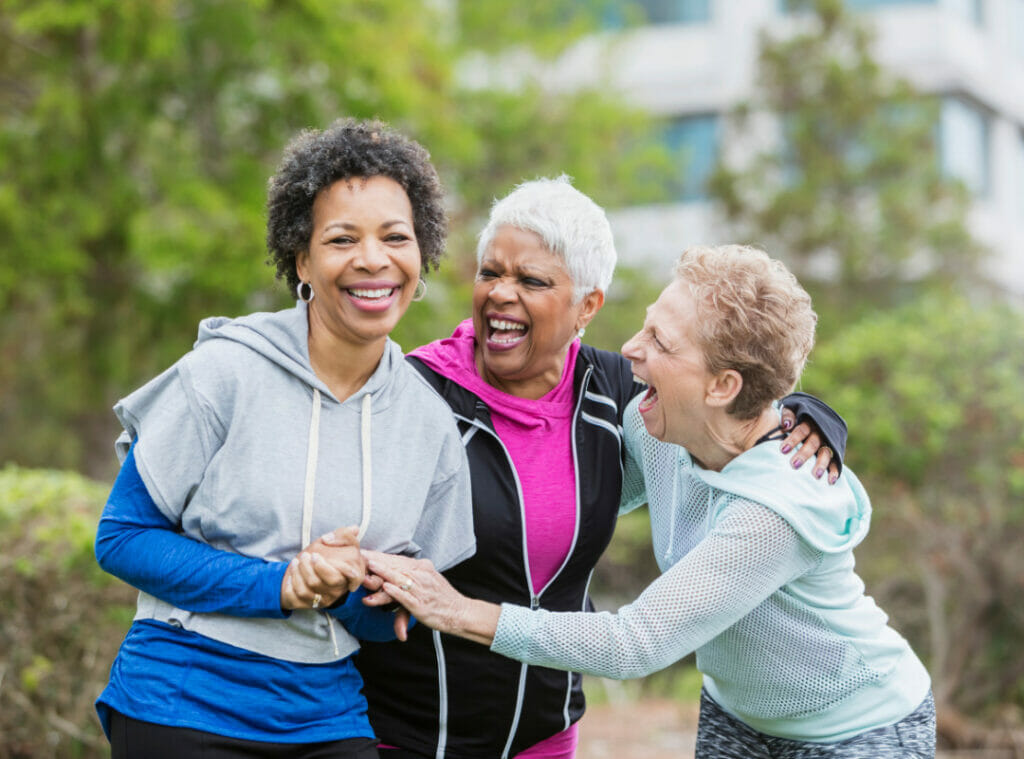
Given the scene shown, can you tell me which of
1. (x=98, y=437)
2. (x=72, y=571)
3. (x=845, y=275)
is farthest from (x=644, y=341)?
(x=845, y=275)

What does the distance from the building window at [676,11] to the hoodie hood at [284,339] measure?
23.6 meters

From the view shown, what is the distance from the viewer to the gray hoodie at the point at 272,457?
2.82 metres

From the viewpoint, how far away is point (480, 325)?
12.2ft

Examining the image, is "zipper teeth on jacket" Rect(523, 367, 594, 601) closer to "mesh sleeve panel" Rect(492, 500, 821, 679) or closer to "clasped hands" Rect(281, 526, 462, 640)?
"mesh sleeve panel" Rect(492, 500, 821, 679)

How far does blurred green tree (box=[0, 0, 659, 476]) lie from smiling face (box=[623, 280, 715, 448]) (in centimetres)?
829

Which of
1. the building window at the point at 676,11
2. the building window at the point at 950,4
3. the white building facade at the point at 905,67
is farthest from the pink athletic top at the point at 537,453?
the building window at the point at 676,11

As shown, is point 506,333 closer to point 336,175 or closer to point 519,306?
point 519,306

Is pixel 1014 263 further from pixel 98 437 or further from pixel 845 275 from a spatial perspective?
pixel 98 437

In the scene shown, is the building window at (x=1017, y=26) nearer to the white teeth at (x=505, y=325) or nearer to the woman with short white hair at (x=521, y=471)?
the woman with short white hair at (x=521, y=471)

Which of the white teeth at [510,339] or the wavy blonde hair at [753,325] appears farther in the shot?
the white teeth at [510,339]

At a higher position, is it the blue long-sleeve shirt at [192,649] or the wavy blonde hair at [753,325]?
the wavy blonde hair at [753,325]

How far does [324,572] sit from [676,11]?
24732mm

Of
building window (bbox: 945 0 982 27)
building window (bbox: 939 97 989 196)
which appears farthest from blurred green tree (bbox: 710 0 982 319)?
building window (bbox: 945 0 982 27)

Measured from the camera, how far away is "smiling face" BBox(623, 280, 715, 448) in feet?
10.5
